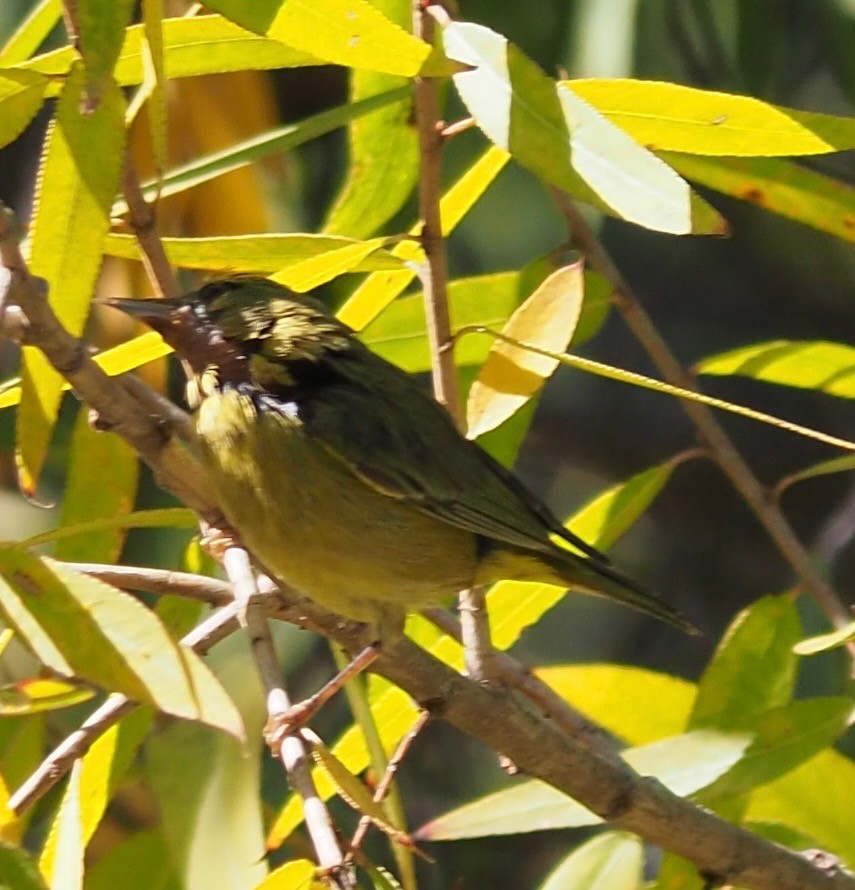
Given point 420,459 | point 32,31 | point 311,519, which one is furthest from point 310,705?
point 32,31

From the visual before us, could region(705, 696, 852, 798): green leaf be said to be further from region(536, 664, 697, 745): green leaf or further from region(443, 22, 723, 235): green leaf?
region(443, 22, 723, 235): green leaf

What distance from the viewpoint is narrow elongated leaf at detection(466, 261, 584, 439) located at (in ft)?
4.38

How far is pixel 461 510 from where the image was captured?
5.08 ft

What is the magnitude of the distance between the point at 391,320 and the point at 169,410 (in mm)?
481

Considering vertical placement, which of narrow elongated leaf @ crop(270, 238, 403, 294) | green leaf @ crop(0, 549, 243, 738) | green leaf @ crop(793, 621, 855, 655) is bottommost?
green leaf @ crop(793, 621, 855, 655)

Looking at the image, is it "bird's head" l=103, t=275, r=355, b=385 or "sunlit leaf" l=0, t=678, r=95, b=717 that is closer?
"sunlit leaf" l=0, t=678, r=95, b=717

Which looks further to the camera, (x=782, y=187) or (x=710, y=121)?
(x=782, y=187)

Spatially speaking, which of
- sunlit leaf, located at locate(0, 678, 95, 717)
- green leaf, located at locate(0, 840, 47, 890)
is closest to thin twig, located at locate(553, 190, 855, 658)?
sunlit leaf, located at locate(0, 678, 95, 717)

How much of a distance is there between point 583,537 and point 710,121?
2.19ft

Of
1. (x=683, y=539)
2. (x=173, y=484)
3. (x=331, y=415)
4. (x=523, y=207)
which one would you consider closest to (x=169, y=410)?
(x=173, y=484)

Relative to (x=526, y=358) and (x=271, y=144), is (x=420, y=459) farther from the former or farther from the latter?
(x=271, y=144)

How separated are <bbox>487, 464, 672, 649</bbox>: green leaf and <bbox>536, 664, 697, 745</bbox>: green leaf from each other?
8 centimetres

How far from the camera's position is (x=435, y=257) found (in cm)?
129

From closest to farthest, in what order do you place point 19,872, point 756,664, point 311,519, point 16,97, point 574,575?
point 19,872, point 16,97, point 311,519, point 574,575, point 756,664
